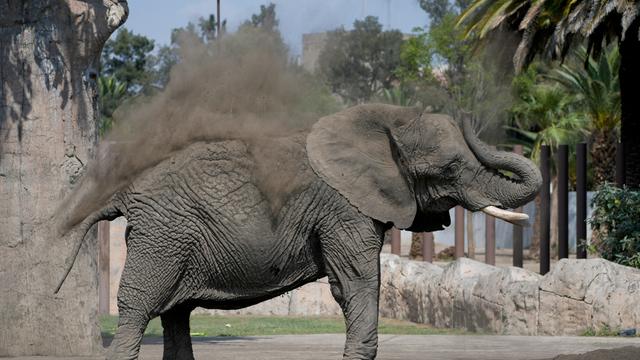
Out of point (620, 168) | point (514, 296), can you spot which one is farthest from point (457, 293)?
point (620, 168)

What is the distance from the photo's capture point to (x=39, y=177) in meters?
11.8

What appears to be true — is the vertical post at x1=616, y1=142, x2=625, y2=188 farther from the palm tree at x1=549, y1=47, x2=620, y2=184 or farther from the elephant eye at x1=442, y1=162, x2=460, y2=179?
the elephant eye at x1=442, y1=162, x2=460, y2=179

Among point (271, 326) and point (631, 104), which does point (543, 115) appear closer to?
point (631, 104)

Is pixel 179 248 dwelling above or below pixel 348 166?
→ below

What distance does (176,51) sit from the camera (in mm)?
9734

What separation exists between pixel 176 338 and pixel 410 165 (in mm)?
2167

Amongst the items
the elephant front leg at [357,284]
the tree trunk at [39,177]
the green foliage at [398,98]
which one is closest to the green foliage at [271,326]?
the tree trunk at [39,177]

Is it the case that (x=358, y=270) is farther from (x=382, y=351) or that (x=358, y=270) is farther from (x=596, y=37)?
(x=596, y=37)

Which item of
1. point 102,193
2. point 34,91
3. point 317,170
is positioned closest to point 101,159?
point 102,193

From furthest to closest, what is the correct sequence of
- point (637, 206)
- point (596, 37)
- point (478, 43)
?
point (478, 43) < point (596, 37) < point (637, 206)

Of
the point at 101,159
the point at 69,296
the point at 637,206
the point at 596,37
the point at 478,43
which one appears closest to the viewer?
the point at 101,159

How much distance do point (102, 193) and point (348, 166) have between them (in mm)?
1804

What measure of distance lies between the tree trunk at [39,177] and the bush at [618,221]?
31.6 ft

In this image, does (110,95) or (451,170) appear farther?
(110,95)
